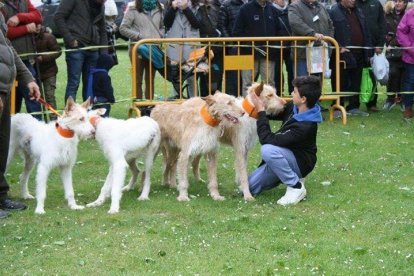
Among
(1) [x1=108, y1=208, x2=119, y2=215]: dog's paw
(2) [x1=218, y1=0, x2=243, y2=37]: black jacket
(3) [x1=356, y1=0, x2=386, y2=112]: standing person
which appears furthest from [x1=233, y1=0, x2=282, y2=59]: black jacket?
(1) [x1=108, y1=208, x2=119, y2=215]: dog's paw

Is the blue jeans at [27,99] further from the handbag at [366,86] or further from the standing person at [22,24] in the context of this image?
the handbag at [366,86]

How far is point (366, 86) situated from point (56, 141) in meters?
7.78

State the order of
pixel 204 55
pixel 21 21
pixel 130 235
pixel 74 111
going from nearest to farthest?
pixel 130 235, pixel 74 111, pixel 21 21, pixel 204 55

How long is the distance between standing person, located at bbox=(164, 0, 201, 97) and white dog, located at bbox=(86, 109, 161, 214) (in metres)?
5.06

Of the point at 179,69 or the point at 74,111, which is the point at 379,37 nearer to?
the point at 179,69

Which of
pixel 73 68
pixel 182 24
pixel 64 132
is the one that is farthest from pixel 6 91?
pixel 182 24

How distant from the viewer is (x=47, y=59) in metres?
13.2

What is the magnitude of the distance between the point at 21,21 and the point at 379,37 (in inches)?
250

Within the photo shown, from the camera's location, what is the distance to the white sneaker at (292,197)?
866 cm

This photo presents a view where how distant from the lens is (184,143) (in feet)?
29.9

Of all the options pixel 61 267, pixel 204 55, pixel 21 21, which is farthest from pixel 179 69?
pixel 61 267

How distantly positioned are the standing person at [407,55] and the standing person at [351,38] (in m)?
0.62

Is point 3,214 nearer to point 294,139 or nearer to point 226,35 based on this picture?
point 294,139

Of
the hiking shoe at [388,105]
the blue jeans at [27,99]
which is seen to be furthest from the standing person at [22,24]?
the hiking shoe at [388,105]
